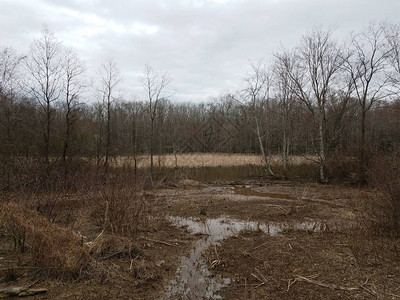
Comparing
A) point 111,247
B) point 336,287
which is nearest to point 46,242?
point 111,247

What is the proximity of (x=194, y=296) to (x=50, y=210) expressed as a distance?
15.9ft

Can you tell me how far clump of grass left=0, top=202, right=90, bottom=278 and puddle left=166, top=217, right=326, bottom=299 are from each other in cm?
193

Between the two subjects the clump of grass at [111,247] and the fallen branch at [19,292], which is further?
the clump of grass at [111,247]

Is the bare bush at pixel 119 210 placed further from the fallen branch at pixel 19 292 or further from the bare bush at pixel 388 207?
the bare bush at pixel 388 207

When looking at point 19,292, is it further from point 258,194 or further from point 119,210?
point 258,194

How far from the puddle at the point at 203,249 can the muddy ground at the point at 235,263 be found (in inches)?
0.7

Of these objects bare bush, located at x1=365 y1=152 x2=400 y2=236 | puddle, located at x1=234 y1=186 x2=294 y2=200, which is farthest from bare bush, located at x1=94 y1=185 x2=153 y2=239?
puddle, located at x1=234 y1=186 x2=294 y2=200

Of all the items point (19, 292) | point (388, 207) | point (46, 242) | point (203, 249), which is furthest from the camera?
point (388, 207)

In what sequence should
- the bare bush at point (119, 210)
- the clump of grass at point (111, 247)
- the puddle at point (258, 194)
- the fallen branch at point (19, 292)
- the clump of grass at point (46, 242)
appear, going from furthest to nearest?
the puddle at point (258, 194)
the bare bush at point (119, 210)
the clump of grass at point (111, 247)
the clump of grass at point (46, 242)
the fallen branch at point (19, 292)

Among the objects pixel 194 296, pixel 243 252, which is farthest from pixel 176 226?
pixel 194 296

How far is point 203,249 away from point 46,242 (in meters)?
3.77

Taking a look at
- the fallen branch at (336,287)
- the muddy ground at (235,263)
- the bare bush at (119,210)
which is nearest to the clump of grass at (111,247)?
the muddy ground at (235,263)

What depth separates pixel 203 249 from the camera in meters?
7.52

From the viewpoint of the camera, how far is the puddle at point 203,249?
520 cm
